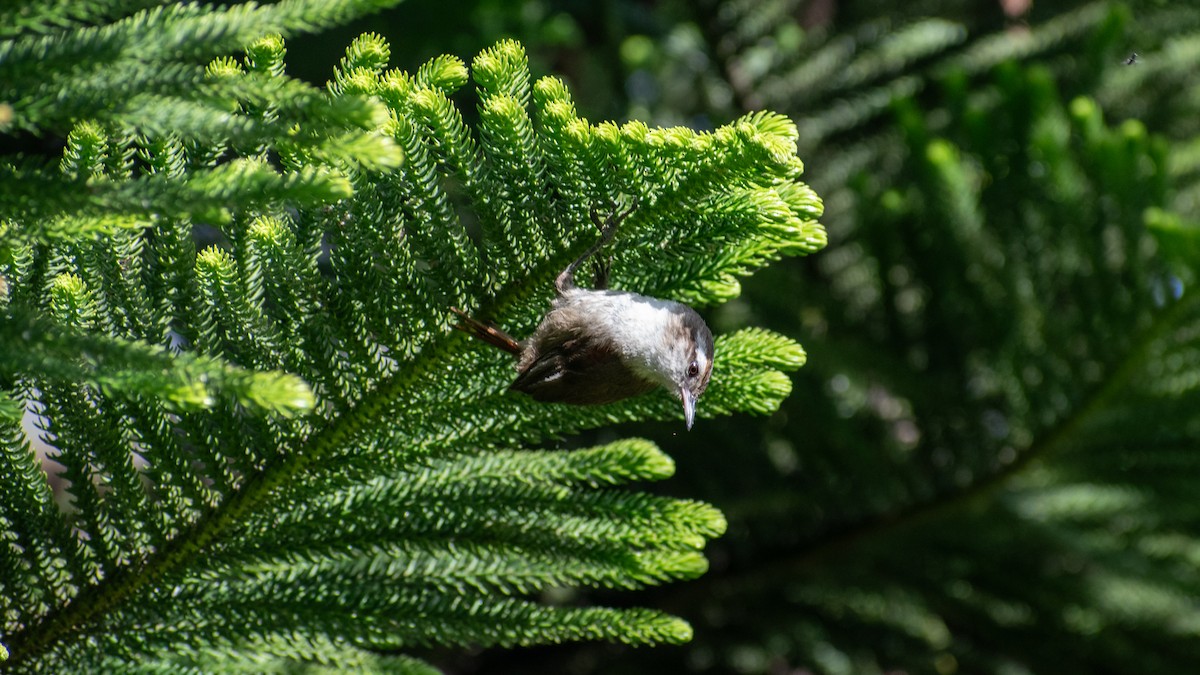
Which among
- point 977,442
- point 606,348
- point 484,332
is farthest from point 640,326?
point 977,442

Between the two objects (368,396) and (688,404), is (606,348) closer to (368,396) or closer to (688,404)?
(688,404)

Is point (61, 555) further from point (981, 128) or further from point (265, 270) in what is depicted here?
point (981, 128)

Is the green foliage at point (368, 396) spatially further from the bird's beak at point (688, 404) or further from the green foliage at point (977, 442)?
the green foliage at point (977, 442)

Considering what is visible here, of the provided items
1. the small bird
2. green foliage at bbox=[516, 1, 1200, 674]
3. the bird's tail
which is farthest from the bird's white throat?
green foliage at bbox=[516, 1, 1200, 674]

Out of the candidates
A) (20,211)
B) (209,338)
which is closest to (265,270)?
(209,338)

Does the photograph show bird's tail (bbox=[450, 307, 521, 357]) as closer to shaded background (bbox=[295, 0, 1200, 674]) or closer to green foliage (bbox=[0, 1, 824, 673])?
green foliage (bbox=[0, 1, 824, 673])

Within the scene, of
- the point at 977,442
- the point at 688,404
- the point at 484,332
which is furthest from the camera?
the point at 977,442

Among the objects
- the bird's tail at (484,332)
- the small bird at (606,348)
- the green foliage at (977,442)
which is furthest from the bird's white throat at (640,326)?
the green foliage at (977,442)

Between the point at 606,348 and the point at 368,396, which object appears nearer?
the point at 368,396
